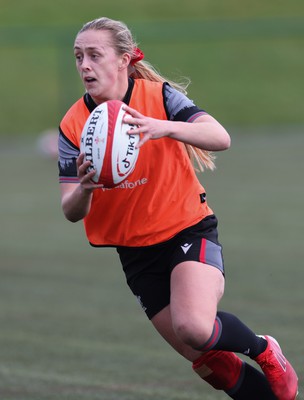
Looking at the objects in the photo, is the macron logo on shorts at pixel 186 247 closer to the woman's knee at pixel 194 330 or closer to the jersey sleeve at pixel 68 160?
the woman's knee at pixel 194 330

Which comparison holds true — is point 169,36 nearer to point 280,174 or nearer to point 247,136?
point 247,136

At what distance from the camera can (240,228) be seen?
38.1ft

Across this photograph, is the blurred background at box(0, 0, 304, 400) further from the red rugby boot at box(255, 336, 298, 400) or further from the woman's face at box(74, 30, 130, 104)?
the woman's face at box(74, 30, 130, 104)

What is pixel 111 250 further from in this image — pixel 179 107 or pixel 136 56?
pixel 179 107

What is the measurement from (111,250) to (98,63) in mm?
5947

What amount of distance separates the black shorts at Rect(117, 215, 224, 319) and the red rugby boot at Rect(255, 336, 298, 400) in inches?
19.0

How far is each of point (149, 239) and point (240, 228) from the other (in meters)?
6.50

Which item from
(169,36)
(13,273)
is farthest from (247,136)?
(13,273)

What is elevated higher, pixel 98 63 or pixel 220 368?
pixel 98 63

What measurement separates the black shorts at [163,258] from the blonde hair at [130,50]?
0.36 m

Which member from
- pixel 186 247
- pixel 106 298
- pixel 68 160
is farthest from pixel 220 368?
pixel 106 298

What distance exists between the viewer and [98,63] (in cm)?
507

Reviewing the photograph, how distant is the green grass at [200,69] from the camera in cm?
2319

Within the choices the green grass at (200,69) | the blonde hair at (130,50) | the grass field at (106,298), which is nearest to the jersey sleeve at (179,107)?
the blonde hair at (130,50)
